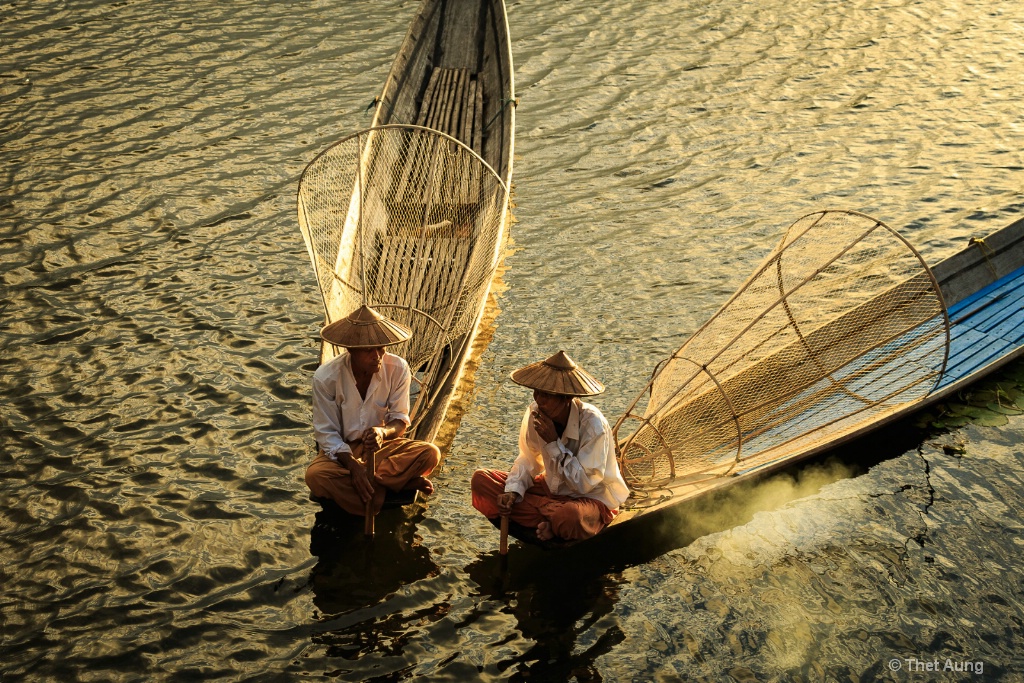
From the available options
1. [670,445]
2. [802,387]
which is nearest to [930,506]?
[802,387]

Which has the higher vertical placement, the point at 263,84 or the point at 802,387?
the point at 263,84

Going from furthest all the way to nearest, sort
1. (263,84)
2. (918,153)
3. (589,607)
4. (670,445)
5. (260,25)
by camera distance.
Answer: (260,25) < (263,84) < (918,153) < (670,445) < (589,607)

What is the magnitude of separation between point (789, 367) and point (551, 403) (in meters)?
2.00

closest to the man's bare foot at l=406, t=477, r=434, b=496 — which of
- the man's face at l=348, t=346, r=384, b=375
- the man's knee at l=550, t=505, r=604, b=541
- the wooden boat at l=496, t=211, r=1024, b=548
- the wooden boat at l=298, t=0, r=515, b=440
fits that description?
the wooden boat at l=298, t=0, r=515, b=440

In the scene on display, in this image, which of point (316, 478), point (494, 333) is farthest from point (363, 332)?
point (494, 333)

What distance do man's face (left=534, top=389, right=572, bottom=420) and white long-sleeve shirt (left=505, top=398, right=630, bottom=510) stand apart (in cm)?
7

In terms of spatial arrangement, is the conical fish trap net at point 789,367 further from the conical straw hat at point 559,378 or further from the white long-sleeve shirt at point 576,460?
the conical straw hat at point 559,378

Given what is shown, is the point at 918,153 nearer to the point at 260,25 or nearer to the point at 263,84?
the point at 263,84

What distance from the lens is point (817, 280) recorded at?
652 cm

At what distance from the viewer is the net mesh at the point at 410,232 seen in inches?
241

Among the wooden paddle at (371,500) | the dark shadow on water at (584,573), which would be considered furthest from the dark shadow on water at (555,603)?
the wooden paddle at (371,500)

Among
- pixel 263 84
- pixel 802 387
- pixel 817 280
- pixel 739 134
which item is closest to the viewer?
pixel 802 387

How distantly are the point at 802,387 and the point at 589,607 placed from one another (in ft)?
6.42

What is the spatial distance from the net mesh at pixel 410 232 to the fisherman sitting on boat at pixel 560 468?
42.4 inches
